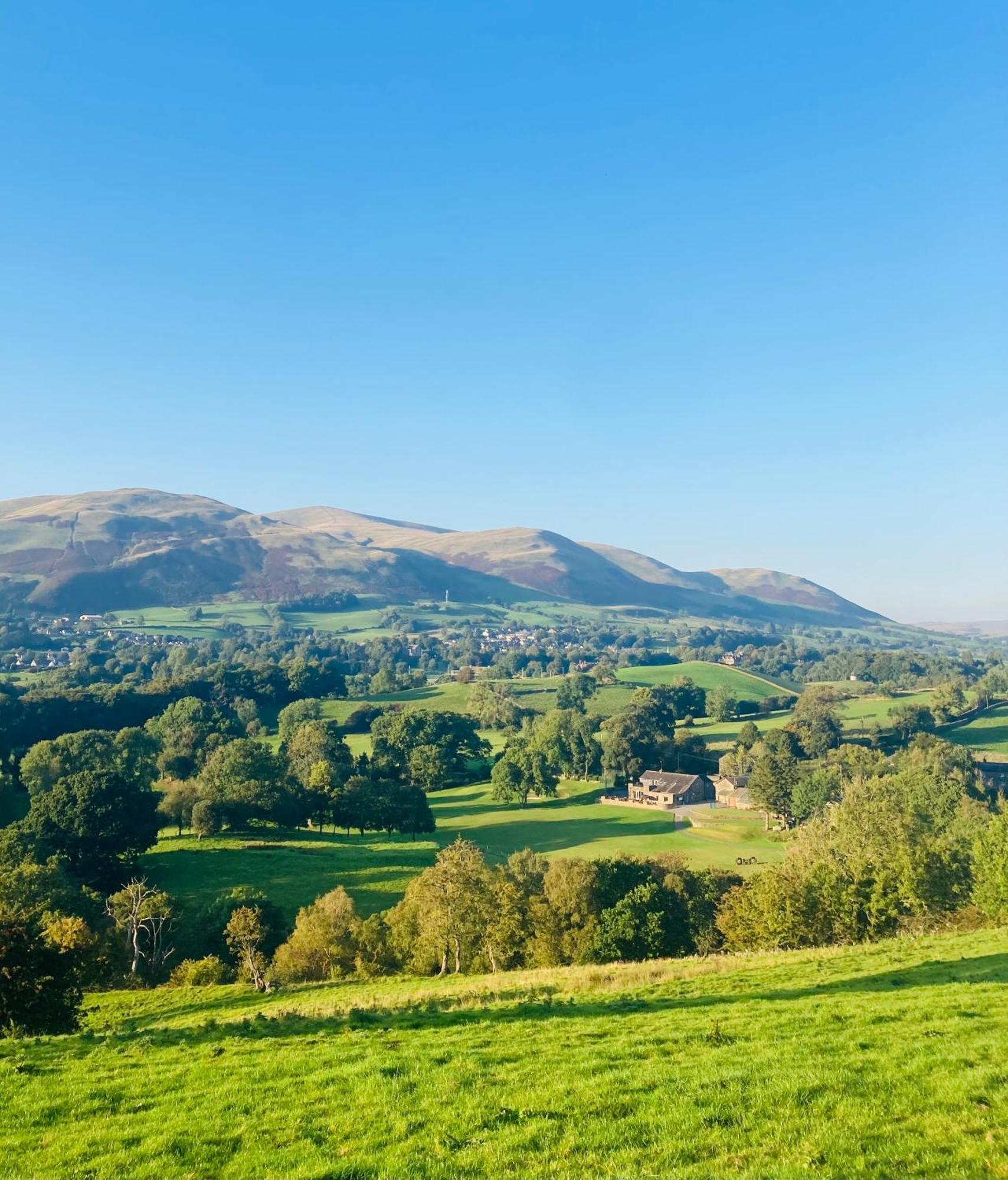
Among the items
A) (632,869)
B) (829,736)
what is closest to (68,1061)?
(632,869)

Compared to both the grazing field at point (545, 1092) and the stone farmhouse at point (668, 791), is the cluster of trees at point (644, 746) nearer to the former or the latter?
the stone farmhouse at point (668, 791)

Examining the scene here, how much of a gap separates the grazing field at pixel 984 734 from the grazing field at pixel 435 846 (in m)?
56.3

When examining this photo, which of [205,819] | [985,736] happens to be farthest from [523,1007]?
[985,736]

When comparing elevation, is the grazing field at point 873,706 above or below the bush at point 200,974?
below

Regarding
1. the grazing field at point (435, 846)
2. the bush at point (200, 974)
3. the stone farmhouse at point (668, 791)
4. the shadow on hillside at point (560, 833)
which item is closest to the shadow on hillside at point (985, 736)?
the stone farmhouse at point (668, 791)

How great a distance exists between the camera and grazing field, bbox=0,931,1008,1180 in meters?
10.9

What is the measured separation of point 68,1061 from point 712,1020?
15.0 meters

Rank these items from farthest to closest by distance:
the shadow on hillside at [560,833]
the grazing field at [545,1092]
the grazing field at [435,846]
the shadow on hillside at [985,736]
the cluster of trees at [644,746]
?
the shadow on hillside at [985,736] < the cluster of trees at [644,746] < the shadow on hillside at [560,833] < the grazing field at [435,846] < the grazing field at [545,1092]

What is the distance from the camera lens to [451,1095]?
13.6m

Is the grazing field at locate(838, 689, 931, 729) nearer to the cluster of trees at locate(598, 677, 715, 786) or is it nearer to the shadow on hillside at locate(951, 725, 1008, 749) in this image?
the shadow on hillside at locate(951, 725, 1008, 749)

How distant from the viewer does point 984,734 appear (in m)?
141

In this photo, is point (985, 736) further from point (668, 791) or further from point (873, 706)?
point (668, 791)

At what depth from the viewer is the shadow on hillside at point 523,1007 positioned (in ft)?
66.1

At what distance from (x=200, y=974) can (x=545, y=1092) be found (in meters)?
33.0
